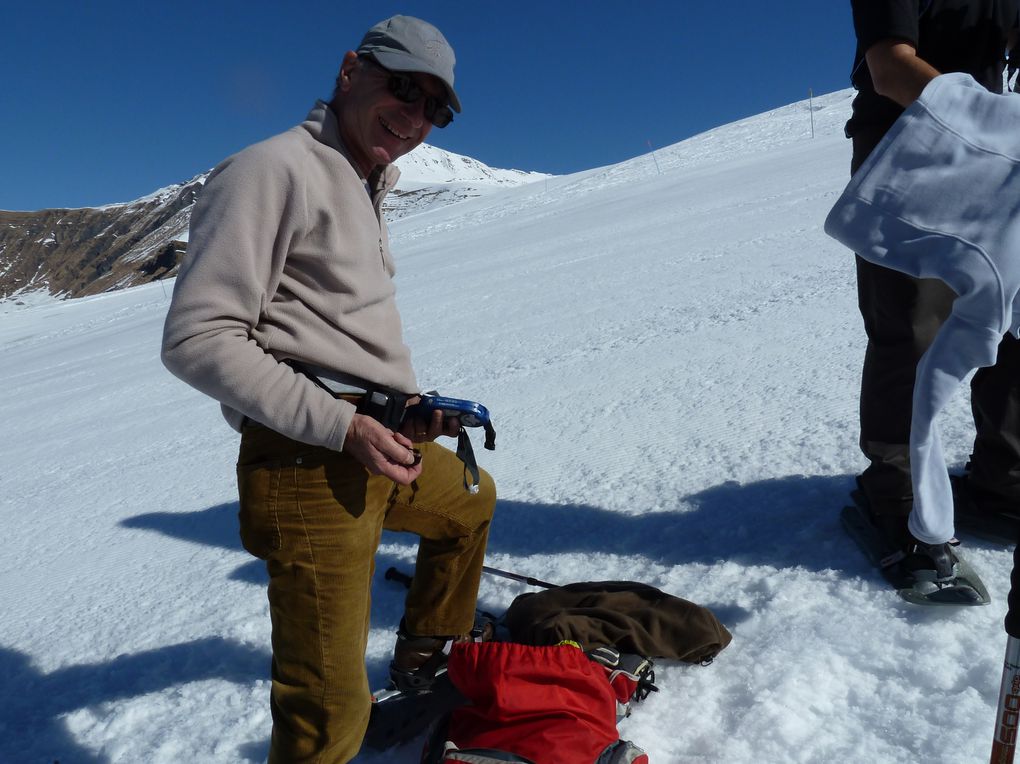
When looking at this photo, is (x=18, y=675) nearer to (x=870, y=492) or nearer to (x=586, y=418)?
(x=586, y=418)

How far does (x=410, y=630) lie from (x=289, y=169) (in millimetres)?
1508

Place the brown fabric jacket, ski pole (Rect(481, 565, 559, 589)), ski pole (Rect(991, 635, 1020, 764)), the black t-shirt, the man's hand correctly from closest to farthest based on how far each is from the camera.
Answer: ski pole (Rect(991, 635, 1020, 764)) → the man's hand → the black t-shirt → the brown fabric jacket → ski pole (Rect(481, 565, 559, 589))

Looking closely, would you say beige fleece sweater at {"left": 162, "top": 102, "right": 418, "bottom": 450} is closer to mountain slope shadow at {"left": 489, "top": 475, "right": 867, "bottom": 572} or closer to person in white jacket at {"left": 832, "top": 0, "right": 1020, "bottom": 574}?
person in white jacket at {"left": 832, "top": 0, "right": 1020, "bottom": 574}

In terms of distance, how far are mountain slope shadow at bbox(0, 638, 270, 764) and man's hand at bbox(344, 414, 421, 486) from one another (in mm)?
1357

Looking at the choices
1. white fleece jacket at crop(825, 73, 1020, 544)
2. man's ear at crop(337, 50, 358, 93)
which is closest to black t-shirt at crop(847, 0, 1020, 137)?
white fleece jacket at crop(825, 73, 1020, 544)

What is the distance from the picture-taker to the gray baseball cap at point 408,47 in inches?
66.4

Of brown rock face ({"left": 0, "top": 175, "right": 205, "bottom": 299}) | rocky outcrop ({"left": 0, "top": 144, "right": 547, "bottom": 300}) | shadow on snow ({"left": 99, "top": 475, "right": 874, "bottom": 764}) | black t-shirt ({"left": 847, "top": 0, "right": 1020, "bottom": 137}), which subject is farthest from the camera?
brown rock face ({"left": 0, "top": 175, "right": 205, "bottom": 299})

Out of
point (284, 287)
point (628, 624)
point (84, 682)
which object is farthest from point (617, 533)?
point (84, 682)

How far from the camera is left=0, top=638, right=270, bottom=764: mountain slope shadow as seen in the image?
2406mm

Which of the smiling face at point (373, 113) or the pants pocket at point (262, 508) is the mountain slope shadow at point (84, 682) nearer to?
the pants pocket at point (262, 508)

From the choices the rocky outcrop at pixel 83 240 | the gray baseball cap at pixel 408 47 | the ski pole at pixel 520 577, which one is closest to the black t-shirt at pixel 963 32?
the gray baseball cap at pixel 408 47

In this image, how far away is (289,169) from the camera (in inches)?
61.7

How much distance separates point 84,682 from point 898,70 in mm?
3349

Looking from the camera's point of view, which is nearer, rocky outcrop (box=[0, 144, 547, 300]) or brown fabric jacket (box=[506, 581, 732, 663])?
brown fabric jacket (box=[506, 581, 732, 663])
